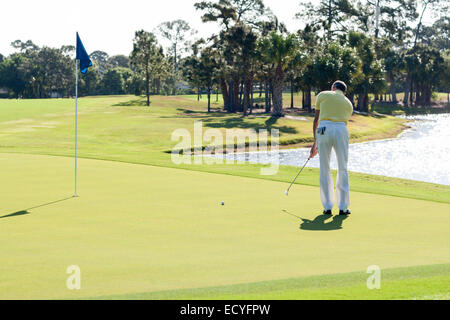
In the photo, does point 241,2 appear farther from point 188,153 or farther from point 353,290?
point 353,290

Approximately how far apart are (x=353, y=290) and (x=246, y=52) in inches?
2451

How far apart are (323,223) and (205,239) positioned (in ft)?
8.77

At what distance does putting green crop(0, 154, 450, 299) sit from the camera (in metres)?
6.25

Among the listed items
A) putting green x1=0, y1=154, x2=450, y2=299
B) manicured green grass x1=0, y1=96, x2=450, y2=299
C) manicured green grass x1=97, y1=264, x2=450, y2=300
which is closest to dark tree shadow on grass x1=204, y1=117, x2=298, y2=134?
manicured green grass x1=0, y1=96, x2=450, y2=299

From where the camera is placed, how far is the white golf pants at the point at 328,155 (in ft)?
36.3

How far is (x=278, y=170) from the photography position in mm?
23688

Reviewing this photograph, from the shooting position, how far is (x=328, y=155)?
11.2m

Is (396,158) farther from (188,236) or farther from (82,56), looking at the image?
(188,236)

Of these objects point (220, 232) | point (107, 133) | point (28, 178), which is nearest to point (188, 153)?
point (107, 133)

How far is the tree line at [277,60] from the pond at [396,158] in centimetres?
1643
